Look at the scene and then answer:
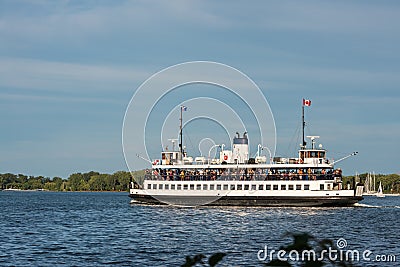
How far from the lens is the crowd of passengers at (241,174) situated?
79750 millimetres

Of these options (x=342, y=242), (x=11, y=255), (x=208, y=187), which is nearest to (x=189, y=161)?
(x=208, y=187)

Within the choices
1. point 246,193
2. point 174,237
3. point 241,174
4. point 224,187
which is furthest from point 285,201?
point 174,237

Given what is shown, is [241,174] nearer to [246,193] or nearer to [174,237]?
[246,193]

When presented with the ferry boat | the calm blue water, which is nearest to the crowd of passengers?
the ferry boat

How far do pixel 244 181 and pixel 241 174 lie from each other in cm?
177

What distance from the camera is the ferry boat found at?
7844cm

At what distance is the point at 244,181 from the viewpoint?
81.6 m

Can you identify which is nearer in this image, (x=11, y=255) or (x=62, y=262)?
(x=62, y=262)

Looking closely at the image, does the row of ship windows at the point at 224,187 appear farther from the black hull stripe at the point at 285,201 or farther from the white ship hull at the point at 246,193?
the black hull stripe at the point at 285,201

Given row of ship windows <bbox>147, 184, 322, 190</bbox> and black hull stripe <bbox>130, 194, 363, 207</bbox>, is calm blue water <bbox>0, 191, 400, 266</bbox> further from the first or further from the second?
row of ship windows <bbox>147, 184, 322, 190</bbox>

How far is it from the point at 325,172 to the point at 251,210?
11.0m

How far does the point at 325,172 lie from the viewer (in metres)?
79.9

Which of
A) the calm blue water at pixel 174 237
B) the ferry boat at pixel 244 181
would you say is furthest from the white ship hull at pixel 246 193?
the calm blue water at pixel 174 237

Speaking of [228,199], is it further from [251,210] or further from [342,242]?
[342,242]
